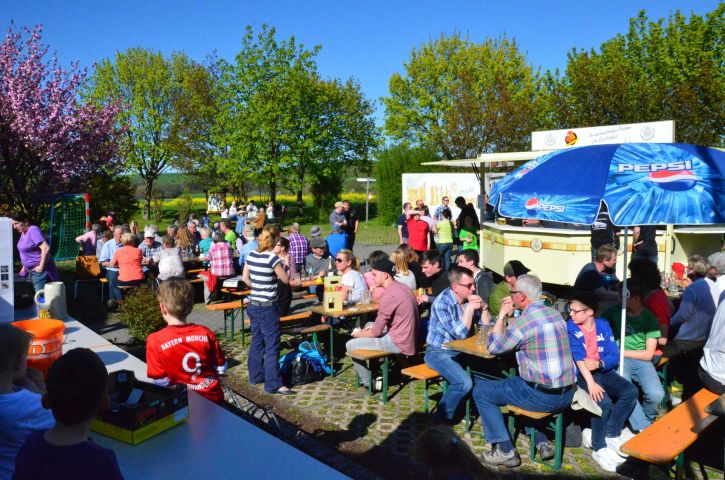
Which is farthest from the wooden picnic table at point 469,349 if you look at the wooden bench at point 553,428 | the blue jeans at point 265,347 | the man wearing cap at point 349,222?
the man wearing cap at point 349,222

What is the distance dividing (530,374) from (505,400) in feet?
1.24

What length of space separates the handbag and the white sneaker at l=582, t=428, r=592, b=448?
436 inches

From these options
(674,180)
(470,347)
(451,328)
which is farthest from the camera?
(451,328)

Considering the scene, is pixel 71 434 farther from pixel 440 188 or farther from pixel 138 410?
pixel 440 188

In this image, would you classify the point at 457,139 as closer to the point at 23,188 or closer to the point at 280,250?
the point at 23,188

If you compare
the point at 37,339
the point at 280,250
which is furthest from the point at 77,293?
the point at 37,339

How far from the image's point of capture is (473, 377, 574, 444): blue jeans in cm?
522

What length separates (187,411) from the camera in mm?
3656

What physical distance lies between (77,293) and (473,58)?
35966 millimetres

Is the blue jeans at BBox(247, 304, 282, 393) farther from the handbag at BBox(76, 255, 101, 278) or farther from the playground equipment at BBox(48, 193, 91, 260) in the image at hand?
the playground equipment at BBox(48, 193, 91, 260)

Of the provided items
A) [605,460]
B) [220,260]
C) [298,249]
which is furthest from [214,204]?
[605,460]

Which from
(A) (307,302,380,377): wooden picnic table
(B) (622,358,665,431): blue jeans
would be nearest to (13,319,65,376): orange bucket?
(A) (307,302,380,377): wooden picnic table

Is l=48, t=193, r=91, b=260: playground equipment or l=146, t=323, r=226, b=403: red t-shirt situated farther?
l=48, t=193, r=91, b=260: playground equipment

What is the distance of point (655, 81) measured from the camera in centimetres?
2661
